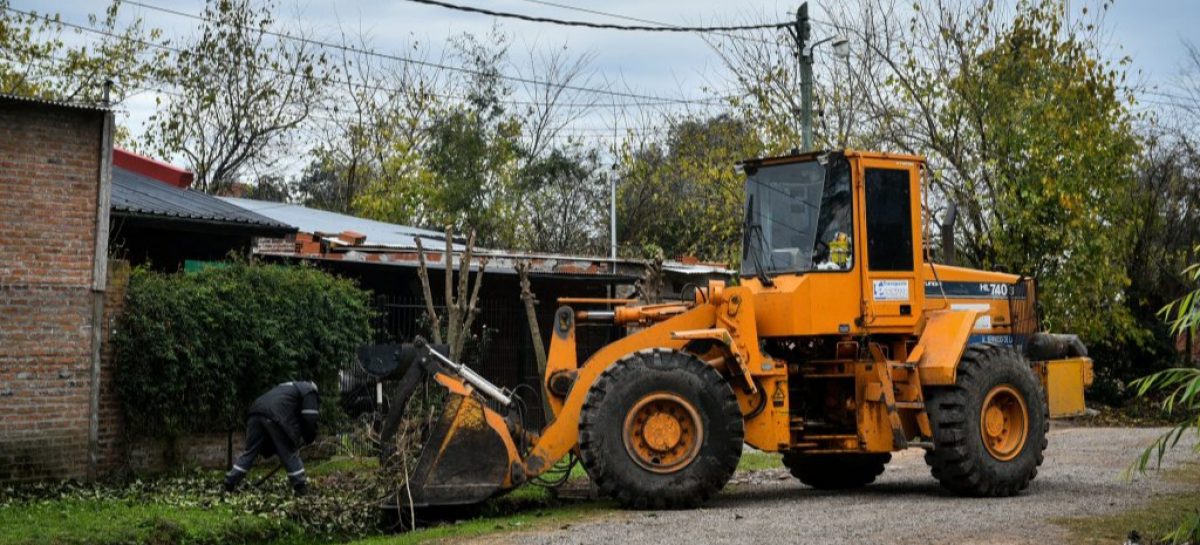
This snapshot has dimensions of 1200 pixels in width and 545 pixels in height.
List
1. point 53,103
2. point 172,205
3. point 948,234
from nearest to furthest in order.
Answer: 1. point 948,234
2. point 53,103
3. point 172,205

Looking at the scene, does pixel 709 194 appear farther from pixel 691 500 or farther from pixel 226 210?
pixel 691 500

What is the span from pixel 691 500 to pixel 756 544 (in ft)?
7.27

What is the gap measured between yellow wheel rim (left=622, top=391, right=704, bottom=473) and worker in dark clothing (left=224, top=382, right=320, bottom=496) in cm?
381

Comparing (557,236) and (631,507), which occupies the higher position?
(557,236)

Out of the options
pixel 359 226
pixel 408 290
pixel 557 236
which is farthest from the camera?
pixel 557 236

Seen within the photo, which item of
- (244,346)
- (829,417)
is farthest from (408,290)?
(829,417)

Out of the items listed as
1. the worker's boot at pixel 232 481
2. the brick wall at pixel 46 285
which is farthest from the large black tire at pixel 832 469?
the brick wall at pixel 46 285

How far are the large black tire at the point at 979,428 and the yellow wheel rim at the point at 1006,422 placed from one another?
0.02m

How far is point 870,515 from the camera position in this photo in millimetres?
12328

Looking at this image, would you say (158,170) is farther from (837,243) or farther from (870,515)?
(870,515)

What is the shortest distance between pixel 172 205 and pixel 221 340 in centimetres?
382

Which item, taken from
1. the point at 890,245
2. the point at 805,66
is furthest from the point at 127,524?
the point at 805,66

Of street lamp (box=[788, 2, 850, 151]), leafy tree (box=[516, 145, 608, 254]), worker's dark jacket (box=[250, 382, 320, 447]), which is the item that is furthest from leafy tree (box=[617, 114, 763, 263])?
worker's dark jacket (box=[250, 382, 320, 447])

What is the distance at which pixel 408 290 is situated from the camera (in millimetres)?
24594
